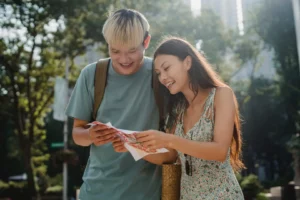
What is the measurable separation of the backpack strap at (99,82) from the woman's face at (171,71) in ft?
1.10

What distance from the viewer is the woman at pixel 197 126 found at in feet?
6.80

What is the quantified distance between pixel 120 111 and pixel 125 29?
482 mm

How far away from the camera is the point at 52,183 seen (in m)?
23.1

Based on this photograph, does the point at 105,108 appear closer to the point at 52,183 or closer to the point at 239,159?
the point at 239,159

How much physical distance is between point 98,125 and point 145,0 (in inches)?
545

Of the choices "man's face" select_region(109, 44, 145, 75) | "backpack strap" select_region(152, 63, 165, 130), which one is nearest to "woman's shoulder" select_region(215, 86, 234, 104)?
"backpack strap" select_region(152, 63, 165, 130)

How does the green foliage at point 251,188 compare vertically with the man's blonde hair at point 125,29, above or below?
below

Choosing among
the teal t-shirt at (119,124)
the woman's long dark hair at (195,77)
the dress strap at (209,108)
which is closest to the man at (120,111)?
the teal t-shirt at (119,124)

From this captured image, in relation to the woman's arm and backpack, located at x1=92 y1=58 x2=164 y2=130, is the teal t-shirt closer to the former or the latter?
backpack, located at x1=92 y1=58 x2=164 y2=130

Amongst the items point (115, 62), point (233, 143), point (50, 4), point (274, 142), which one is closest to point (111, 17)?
point (115, 62)

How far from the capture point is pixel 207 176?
2.16 metres

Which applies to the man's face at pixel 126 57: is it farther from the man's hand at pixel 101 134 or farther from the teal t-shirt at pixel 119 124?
the man's hand at pixel 101 134

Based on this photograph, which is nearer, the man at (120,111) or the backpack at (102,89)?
the man at (120,111)

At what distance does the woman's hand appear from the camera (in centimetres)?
205
